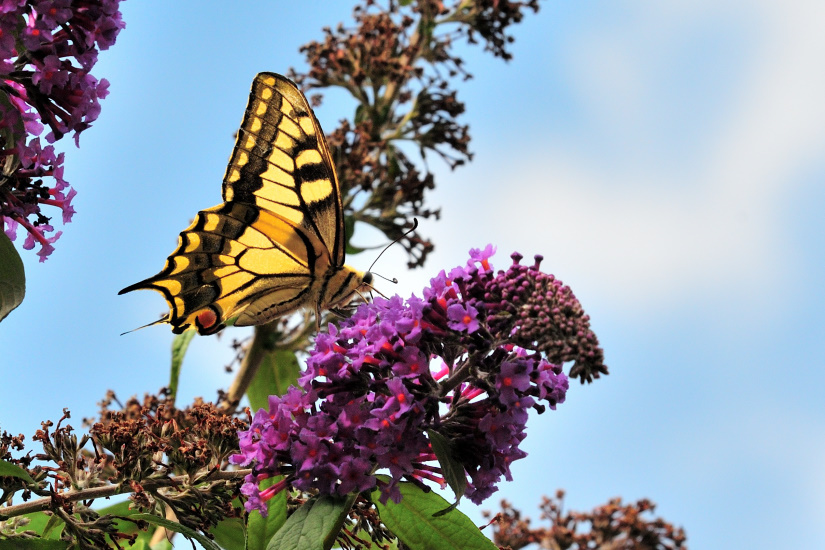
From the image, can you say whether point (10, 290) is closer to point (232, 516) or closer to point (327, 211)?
point (232, 516)

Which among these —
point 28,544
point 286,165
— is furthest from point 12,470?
point 286,165

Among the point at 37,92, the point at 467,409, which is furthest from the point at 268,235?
the point at 467,409

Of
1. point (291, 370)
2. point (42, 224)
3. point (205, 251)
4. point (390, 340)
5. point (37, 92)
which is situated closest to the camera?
point (390, 340)

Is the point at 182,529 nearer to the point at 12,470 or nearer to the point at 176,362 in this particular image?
the point at 12,470

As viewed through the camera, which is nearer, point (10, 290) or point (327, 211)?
point (10, 290)

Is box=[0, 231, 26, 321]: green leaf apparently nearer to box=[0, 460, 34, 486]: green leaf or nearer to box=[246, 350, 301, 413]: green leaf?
box=[0, 460, 34, 486]: green leaf

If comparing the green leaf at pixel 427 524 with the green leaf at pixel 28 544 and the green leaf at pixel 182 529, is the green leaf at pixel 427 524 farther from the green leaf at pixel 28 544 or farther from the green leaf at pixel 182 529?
the green leaf at pixel 28 544
